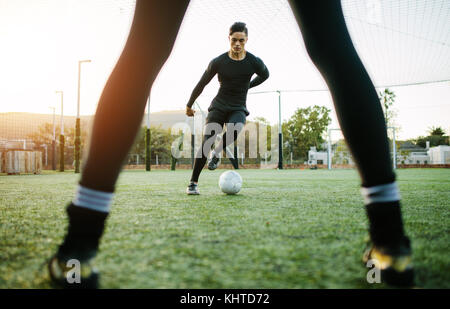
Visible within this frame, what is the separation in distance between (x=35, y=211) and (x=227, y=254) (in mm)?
1708

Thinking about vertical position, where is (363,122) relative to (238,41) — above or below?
below

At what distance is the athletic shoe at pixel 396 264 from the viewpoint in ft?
2.65

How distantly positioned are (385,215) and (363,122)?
11.0 inches

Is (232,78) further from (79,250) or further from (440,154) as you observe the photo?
(440,154)

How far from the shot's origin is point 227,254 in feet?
3.51

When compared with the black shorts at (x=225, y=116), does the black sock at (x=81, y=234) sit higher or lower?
lower

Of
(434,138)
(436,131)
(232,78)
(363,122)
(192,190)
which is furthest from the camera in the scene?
(436,131)

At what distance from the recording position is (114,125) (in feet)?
3.03

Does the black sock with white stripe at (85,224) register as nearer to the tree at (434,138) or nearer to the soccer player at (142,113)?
the soccer player at (142,113)

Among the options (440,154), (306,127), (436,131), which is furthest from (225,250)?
(436,131)

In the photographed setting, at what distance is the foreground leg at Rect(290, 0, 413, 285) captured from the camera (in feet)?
2.82

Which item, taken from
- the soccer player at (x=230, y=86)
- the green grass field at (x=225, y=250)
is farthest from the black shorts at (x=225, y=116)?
the green grass field at (x=225, y=250)

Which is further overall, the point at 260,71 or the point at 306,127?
the point at 306,127
